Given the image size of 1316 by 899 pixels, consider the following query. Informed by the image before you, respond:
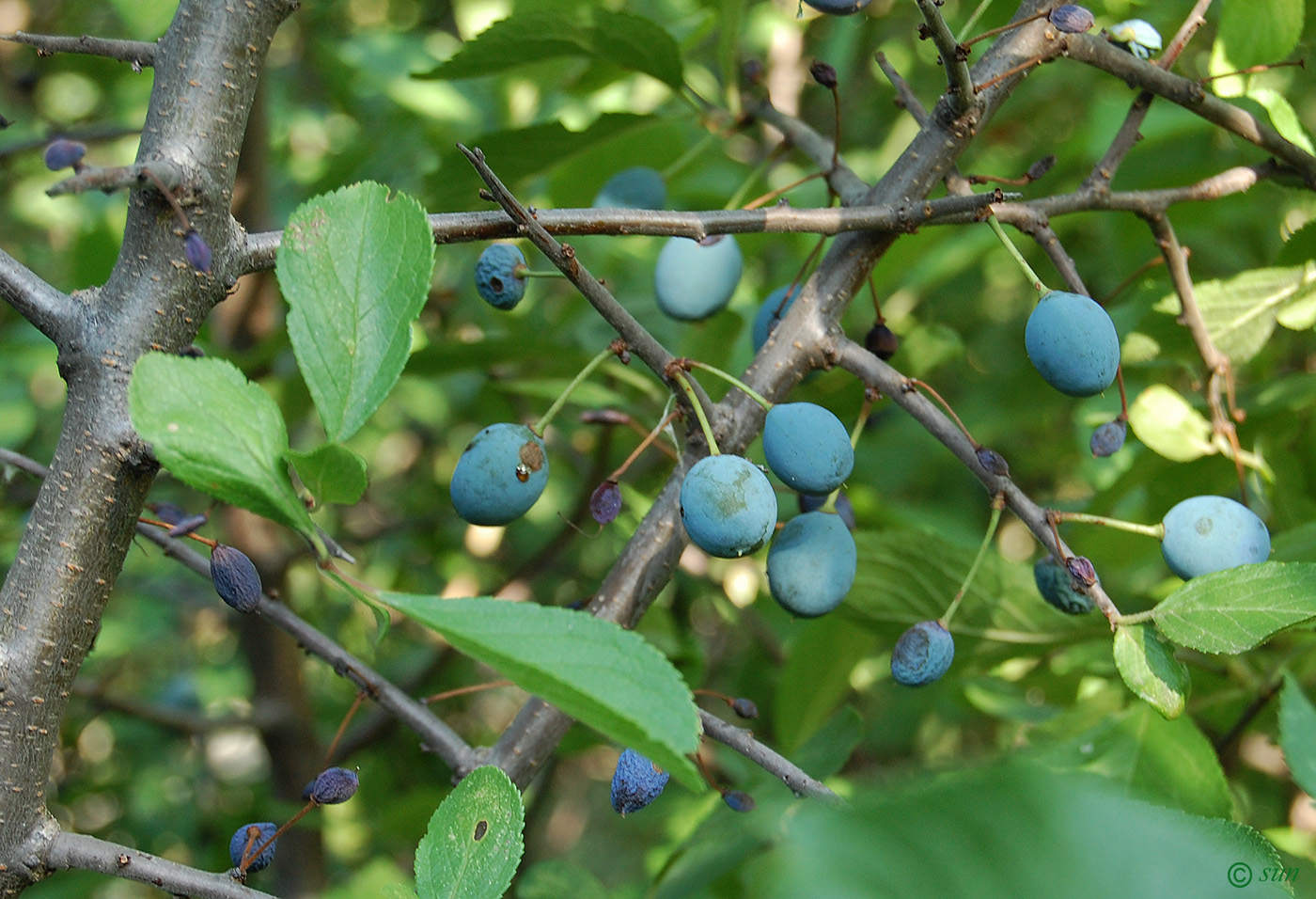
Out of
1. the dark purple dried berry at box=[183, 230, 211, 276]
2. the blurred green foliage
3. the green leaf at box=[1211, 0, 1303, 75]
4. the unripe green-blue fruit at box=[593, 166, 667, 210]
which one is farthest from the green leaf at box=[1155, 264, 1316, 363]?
the dark purple dried berry at box=[183, 230, 211, 276]

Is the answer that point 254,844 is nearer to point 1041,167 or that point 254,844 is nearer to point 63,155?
point 63,155

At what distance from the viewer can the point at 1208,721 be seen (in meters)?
1.25

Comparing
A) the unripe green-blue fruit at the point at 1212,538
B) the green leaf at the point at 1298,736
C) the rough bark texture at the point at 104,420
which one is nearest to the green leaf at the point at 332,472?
the rough bark texture at the point at 104,420

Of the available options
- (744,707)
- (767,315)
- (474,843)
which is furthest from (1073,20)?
(474,843)

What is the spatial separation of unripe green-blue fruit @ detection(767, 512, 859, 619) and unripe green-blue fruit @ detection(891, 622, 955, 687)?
0.20 ft

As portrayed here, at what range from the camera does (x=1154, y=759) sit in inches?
36.5

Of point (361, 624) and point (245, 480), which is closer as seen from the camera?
point (245, 480)

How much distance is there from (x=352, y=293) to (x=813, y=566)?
0.40 meters

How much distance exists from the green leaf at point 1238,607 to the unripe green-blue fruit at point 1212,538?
0.45ft

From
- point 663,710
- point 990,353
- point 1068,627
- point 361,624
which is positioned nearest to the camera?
point 663,710

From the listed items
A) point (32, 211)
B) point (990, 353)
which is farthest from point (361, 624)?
point (990, 353)

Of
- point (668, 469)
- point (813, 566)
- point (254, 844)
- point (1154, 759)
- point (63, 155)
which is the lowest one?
point (668, 469)

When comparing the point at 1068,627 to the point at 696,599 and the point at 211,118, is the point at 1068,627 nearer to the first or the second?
the point at 211,118

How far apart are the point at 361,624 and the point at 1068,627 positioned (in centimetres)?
161
